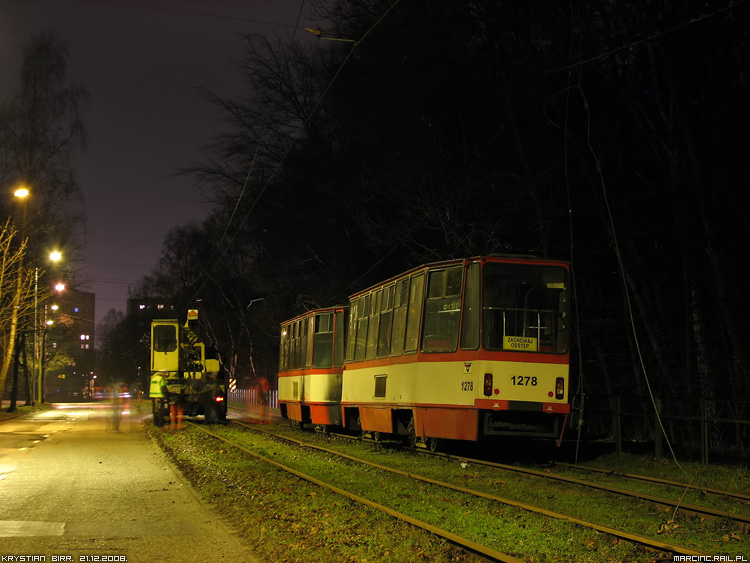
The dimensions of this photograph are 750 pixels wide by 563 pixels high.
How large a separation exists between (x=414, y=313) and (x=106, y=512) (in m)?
7.76

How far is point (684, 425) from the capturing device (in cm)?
1955

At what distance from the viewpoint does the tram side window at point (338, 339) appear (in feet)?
76.4

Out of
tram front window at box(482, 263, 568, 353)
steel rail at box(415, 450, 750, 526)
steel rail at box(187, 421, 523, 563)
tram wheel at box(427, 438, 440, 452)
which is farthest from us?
tram wheel at box(427, 438, 440, 452)

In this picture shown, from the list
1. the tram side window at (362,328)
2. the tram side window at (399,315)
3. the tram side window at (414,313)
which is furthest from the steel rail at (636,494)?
the tram side window at (362,328)

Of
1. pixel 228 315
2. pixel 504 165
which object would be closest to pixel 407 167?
pixel 504 165

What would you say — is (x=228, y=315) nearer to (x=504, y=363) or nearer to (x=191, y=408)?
(x=191, y=408)

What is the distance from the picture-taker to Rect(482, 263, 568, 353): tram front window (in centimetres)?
1509

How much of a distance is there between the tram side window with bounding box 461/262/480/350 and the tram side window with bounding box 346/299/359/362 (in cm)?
628

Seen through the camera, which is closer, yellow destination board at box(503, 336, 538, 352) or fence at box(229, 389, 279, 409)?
yellow destination board at box(503, 336, 538, 352)

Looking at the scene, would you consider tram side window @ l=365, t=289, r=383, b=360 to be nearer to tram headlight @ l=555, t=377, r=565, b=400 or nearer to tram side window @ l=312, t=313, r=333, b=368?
tram side window @ l=312, t=313, r=333, b=368

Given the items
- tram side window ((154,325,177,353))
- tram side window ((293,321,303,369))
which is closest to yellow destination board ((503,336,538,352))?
tram side window ((293,321,303,369))

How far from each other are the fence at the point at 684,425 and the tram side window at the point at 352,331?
598cm

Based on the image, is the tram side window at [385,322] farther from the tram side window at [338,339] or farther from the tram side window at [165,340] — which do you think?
the tram side window at [165,340]

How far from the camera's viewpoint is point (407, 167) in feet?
83.8
